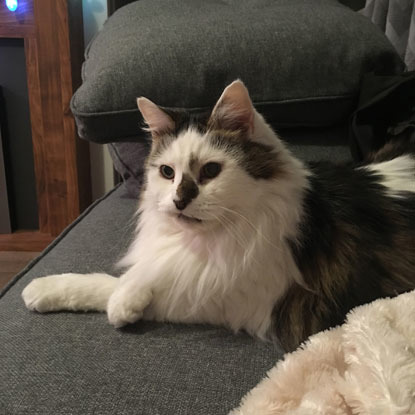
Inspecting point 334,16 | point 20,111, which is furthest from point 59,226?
point 334,16

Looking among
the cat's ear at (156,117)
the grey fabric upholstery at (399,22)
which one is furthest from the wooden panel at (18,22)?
the grey fabric upholstery at (399,22)

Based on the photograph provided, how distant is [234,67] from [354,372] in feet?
3.01

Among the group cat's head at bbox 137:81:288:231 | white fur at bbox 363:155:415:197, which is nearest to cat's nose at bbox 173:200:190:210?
cat's head at bbox 137:81:288:231

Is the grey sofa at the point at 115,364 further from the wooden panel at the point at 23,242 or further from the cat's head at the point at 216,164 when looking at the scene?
the wooden panel at the point at 23,242

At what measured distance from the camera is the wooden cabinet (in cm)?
218

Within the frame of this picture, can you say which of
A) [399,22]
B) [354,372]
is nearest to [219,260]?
[354,372]

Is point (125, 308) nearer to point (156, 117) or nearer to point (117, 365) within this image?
point (117, 365)

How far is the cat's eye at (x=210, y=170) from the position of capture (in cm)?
94

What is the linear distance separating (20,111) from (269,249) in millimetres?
1971

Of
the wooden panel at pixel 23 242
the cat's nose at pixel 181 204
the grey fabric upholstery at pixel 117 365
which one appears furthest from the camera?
the wooden panel at pixel 23 242

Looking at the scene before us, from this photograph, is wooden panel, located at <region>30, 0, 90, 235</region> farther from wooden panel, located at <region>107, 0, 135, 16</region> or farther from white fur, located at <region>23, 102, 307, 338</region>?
white fur, located at <region>23, 102, 307, 338</region>

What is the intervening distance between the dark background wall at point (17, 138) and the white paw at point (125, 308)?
1.82m

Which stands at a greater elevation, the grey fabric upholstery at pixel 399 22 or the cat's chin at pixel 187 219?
the grey fabric upholstery at pixel 399 22

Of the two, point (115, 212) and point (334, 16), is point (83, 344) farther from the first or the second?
point (334, 16)
